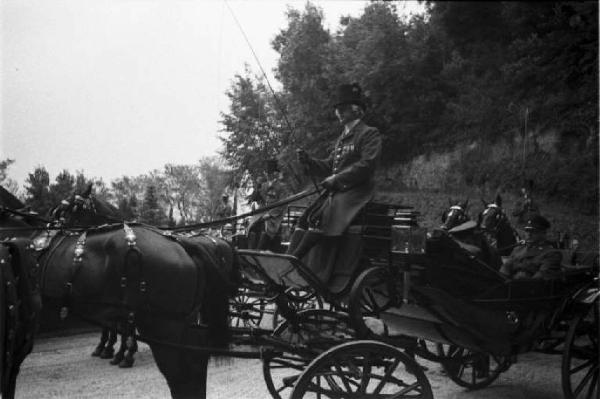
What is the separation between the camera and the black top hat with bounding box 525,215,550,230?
218 inches

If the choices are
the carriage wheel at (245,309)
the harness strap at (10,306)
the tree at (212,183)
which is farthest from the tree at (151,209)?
the harness strap at (10,306)

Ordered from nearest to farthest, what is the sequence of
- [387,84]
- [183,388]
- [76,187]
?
[183,388], [387,84], [76,187]

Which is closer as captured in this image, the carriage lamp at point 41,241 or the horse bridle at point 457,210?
the carriage lamp at point 41,241

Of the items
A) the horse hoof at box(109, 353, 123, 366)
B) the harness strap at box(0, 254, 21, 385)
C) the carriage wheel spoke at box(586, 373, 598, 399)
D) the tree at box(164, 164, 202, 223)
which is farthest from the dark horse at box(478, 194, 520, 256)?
the harness strap at box(0, 254, 21, 385)

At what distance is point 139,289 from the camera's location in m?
3.69

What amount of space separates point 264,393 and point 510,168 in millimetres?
3671

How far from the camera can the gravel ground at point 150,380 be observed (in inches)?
223

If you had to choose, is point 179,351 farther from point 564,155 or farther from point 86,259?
point 564,155

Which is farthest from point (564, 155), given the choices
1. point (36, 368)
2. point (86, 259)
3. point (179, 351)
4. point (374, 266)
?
point (36, 368)

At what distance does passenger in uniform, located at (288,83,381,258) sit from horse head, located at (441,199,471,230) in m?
2.72

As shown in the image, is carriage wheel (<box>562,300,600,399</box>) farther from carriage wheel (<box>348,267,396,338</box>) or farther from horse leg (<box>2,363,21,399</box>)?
horse leg (<box>2,363,21,399</box>)

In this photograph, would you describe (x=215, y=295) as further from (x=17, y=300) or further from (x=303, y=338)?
(x=17, y=300)

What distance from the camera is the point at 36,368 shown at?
6.56m

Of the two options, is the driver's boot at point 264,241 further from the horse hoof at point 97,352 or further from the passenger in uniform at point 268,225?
the horse hoof at point 97,352
